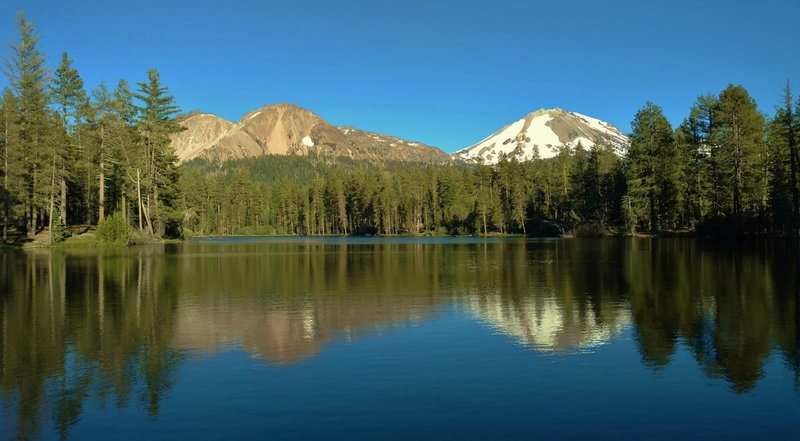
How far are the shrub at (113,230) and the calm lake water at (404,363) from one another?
3886cm

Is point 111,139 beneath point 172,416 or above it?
above

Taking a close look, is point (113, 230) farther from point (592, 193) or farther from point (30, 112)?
point (592, 193)

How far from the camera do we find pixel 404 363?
40.3 ft

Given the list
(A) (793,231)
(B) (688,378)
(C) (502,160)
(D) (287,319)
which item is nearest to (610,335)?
(B) (688,378)

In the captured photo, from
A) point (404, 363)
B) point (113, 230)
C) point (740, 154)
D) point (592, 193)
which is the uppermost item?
point (740, 154)

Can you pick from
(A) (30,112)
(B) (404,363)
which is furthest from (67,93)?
(B) (404,363)

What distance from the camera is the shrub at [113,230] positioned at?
60.7 meters

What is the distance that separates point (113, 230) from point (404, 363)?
189 feet

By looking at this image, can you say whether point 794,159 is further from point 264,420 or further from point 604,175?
point 264,420

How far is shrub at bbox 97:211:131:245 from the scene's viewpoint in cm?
6069

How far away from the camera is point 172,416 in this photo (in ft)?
30.0

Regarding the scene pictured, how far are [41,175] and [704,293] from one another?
61.4 metres

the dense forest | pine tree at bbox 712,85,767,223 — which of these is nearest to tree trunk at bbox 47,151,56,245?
the dense forest

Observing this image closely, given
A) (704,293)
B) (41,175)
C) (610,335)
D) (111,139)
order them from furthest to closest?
(111,139) < (41,175) < (704,293) < (610,335)
